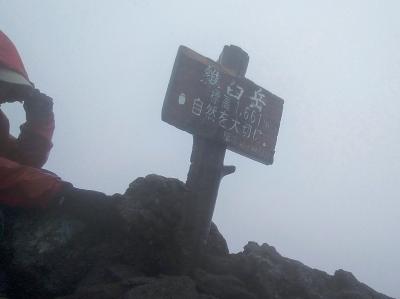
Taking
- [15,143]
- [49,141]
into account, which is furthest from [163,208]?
[15,143]

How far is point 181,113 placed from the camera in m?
5.74

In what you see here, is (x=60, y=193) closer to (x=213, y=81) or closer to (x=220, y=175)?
(x=220, y=175)

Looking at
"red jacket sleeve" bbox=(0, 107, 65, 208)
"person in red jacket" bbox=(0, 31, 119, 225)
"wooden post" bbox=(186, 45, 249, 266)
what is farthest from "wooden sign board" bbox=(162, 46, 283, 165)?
"red jacket sleeve" bbox=(0, 107, 65, 208)

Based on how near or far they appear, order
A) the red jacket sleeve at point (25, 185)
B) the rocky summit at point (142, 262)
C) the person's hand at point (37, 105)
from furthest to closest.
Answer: the person's hand at point (37, 105), the rocky summit at point (142, 262), the red jacket sleeve at point (25, 185)

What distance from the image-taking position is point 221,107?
6227 millimetres

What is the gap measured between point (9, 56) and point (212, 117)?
10.6ft

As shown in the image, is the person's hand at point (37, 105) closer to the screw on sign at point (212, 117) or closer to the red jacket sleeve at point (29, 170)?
the red jacket sleeve at point (29, 170)

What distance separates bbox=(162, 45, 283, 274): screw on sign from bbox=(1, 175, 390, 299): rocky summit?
1.43ft

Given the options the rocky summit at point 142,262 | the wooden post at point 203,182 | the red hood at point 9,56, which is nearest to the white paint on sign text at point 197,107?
the wooden post at point 203,182

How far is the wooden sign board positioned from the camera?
19.0ft

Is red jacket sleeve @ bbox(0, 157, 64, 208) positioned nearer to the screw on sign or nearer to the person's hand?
the person's hand

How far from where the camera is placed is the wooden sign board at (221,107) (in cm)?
580

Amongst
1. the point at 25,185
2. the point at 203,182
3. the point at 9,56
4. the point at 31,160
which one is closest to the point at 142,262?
the point at 203,182

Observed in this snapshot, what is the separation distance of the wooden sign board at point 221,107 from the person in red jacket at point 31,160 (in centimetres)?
182
